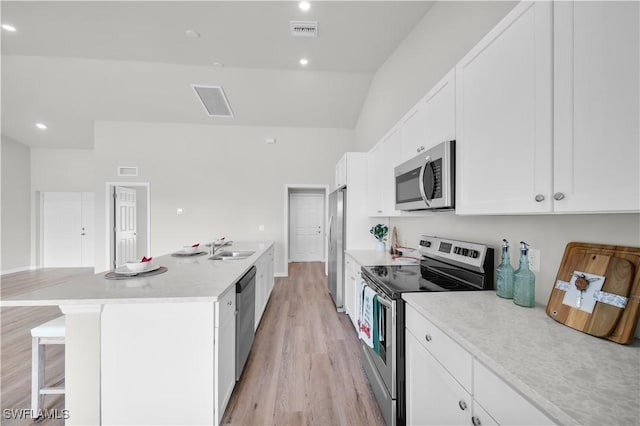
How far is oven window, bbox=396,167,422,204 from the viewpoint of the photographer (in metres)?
1.71

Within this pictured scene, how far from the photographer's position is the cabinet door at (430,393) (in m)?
0.88

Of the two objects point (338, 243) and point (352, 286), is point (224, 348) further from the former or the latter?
point (338, 243)

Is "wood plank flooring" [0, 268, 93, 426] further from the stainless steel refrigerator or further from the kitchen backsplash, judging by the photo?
the kitchen backsplash

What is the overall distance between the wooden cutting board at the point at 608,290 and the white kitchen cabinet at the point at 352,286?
5.23ft

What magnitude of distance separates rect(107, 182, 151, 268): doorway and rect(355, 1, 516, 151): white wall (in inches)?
195

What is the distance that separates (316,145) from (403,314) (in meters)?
4.62

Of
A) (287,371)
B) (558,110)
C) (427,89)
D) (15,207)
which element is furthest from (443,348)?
(15,207)

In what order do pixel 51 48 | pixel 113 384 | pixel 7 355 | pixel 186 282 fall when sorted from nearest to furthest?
pixel 113 384 < pixel 186 282 < pixel 7 355 < pixel 51 48

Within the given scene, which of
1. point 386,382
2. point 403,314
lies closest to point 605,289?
point 403,314

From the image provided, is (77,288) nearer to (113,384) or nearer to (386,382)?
(113,384)

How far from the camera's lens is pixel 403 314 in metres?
1.34

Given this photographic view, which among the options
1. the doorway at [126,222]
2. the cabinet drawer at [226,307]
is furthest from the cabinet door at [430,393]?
the doorway at [126,222]

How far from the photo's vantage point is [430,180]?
1525mm

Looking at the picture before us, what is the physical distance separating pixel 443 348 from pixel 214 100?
5.05 meters
